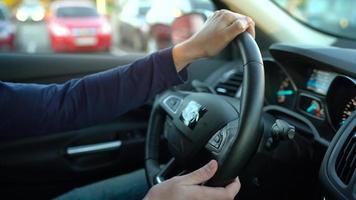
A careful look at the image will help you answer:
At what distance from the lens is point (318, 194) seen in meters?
1.23

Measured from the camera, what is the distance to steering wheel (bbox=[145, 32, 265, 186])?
970 millimetres

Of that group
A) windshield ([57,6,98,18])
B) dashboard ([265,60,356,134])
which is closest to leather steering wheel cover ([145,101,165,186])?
dashboard ([265,60,356,134])

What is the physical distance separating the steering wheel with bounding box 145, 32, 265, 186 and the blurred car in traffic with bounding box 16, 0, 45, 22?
46.9 ft

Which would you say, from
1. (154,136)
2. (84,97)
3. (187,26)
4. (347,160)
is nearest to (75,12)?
(187,26)

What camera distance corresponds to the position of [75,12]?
1006 centimetres

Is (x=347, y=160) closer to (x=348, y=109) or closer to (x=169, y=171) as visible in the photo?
(x=348, y=109)

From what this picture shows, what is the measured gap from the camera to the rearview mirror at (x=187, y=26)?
2.07m

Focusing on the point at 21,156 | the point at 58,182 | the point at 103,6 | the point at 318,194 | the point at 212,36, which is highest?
the point at 212,36

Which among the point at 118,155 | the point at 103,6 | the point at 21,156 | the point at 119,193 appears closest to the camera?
the point at 119,193

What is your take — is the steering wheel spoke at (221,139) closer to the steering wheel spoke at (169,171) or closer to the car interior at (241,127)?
the car interior at (241,127)

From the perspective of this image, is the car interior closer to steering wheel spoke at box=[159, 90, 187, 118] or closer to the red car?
steering wheel spoke at box=[159, 90, 187, 118]

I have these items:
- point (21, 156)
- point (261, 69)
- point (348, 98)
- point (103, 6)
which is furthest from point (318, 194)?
point (103, 6)

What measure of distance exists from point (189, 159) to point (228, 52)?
905mm

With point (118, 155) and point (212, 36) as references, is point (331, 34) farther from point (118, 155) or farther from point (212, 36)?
point (118, 155)
